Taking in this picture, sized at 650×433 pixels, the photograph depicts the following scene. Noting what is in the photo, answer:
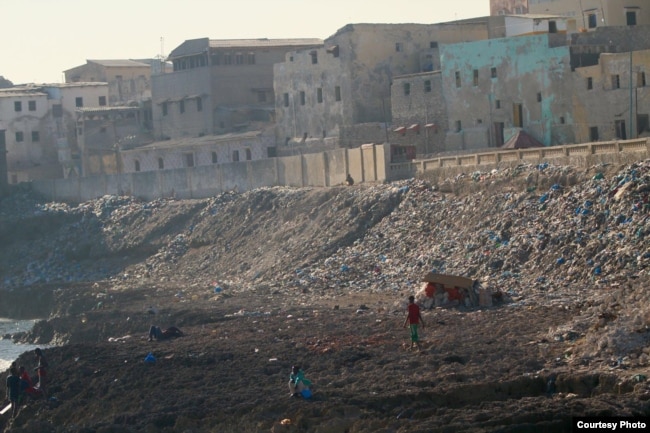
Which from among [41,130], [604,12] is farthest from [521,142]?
[41,130]

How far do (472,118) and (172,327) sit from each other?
1940cm

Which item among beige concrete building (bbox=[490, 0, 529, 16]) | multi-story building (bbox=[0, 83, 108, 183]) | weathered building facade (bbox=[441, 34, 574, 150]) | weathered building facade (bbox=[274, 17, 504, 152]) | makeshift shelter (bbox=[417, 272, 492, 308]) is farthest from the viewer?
multi-story building (bbox=[0, 83, 108, 183])

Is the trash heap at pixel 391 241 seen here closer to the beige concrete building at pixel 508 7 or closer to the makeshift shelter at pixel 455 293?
the makeshift shelter at pixel 455 293

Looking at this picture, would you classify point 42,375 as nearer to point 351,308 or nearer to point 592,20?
point 351,308

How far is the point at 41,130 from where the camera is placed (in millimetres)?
76250

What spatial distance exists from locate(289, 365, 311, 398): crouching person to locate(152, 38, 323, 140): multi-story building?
39570 millimetres

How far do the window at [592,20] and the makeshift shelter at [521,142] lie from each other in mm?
10195

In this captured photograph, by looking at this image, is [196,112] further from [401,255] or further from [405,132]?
[401,255]

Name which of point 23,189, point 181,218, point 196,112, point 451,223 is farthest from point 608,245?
point 23,189

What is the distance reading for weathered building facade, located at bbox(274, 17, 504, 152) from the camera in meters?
57.2

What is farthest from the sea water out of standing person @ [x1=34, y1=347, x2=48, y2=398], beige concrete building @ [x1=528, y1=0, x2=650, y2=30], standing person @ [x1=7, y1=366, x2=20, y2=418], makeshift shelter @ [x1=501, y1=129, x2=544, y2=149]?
beige concrete building @ [x1=528, y1=0, x2=650, y2=30]

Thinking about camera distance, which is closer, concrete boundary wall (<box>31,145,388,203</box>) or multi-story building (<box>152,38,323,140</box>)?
concrete boundary wall (<box>31,145,388,203</box>)

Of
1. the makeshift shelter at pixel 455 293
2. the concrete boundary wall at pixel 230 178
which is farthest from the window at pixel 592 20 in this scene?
the makeshift shelter at pixel 455 293

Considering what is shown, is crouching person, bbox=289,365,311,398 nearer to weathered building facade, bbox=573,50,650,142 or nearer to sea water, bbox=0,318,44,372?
sea water, bbox=0,318,44,372
